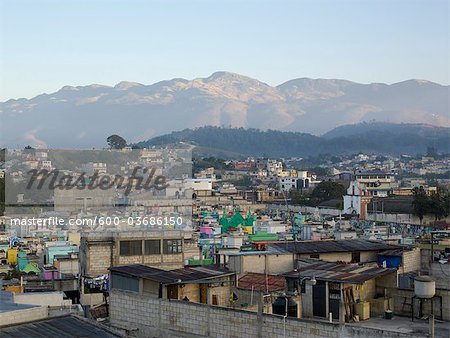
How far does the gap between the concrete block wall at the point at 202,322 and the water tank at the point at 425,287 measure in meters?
1.09

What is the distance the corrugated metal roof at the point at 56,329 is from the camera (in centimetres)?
827

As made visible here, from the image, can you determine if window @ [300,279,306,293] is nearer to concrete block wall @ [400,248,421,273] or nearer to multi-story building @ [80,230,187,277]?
concrete block wall @ [400,248,421,273]

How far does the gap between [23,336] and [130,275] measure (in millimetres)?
1923

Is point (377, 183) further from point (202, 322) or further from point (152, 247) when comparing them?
point (202, 322)

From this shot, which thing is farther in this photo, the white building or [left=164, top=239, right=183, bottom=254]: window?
the white building

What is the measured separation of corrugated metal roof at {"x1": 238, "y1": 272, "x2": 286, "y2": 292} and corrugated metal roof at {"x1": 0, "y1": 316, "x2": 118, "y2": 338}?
204 cm

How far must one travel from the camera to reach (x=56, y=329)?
8.54 m

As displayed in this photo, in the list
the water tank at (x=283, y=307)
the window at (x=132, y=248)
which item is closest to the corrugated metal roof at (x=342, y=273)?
the water tank at (x=283, y=307)

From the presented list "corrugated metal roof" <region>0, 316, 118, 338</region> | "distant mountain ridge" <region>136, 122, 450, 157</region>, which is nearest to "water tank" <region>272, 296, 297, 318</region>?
"corrugated metal roof" <region>0, 316, 118, 338</region>

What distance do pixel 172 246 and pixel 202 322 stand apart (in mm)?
6347

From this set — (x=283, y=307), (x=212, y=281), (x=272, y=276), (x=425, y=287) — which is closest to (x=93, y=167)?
(x=272, y=276)

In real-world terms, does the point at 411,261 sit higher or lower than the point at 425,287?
lower

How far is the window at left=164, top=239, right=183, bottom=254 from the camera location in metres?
14.7

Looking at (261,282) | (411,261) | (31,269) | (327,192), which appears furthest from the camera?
(327,192)
